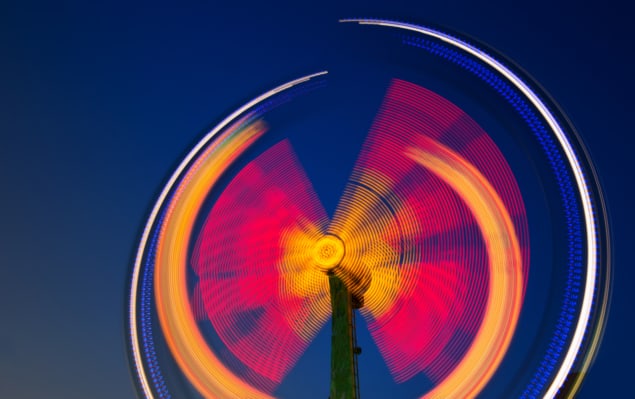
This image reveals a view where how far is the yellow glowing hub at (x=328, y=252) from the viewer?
544cm

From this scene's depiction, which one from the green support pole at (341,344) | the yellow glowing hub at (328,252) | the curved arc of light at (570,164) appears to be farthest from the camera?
the yellow glowing hub at (328,252)

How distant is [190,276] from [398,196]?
7.68 feet

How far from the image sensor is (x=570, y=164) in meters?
4.65

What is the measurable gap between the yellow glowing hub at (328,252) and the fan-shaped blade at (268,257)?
136 millimetres

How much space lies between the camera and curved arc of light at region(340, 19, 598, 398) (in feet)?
13.2

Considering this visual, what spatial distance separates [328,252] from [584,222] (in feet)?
8.08

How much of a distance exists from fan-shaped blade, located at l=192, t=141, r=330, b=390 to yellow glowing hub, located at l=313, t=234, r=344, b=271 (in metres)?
0.14

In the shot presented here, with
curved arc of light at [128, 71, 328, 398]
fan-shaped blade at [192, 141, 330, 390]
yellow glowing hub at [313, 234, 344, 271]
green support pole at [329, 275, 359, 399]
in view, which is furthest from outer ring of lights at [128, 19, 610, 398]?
yellow glowing hub at [313, 234, 344, 271]

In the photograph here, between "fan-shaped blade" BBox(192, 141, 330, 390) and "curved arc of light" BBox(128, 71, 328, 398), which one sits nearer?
"curved arc of light" BBox(128, 71, 328, 398)

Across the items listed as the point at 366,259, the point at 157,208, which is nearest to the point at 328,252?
the point at 366,259

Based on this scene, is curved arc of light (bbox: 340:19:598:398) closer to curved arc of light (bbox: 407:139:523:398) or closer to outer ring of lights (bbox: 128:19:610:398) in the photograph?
outer ring of lights (bbox: 128:19:610:398)

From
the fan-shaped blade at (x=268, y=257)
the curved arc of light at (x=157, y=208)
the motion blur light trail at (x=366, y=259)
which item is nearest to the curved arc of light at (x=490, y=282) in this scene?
the motion blur light trail at (x=366, y=259)

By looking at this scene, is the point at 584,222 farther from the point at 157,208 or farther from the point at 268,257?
the point at 157,208

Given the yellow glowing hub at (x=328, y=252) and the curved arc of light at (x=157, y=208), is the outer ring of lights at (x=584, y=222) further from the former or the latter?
the yellow glowing hub at (x=328, y=252)
